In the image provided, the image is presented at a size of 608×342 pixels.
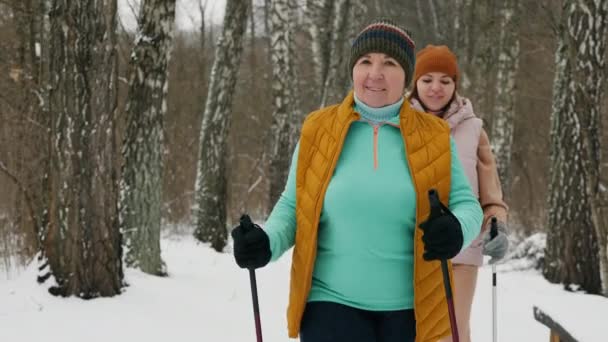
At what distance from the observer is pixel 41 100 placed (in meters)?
6.95

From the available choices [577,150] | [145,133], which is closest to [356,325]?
[145,133]

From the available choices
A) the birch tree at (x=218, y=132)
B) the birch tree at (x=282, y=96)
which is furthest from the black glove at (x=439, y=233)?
the birch tree at (x=282, y=96)

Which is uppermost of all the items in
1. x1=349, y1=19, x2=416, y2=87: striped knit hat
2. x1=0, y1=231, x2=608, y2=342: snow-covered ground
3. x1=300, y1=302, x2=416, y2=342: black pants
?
x1=349, y1=19, x2=416, y2=87: striped knit hat

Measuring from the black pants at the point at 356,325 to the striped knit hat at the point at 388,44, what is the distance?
0.82m

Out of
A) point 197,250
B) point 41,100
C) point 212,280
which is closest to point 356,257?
point 212,280

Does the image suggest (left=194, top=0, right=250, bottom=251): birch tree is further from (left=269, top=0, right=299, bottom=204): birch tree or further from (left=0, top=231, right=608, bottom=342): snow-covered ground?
(left=0, top=231, right=608, bottom=342): snow-covered ground

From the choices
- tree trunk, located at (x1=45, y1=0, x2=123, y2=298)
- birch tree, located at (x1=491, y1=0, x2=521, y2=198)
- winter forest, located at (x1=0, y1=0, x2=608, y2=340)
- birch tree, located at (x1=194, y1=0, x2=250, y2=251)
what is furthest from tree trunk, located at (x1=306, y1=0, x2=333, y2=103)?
tree trunk, located at (x1=45, y1=0, x2=123, y2=298)

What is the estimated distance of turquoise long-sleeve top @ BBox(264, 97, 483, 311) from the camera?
7.12ft

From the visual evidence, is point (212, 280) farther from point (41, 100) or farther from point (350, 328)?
point (350, 328)

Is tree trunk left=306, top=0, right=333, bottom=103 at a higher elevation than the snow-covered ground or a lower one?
higher

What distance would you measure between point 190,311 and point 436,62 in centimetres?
305

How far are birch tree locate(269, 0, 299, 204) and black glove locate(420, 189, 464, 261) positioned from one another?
10089 millimetres

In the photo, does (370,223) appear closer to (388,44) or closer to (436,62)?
(388,44)

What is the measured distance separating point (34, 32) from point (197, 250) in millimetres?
3941
